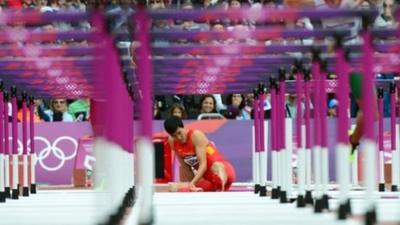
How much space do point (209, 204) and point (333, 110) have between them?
306 inches

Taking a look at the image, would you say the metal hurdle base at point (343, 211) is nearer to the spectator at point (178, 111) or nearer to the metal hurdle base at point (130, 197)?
the metal hurdle base at point (130, 197)

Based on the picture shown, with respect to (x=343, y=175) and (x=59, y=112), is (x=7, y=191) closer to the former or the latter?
(x=343, y=175)

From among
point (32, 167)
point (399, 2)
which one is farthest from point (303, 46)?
point (32, 167)

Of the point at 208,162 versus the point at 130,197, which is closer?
the point at 130,197

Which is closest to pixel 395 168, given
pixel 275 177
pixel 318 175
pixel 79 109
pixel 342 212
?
pixel 275 177

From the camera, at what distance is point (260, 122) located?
31.1ft

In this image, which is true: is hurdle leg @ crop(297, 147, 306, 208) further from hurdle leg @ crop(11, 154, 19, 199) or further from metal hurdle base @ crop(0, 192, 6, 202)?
hurdle leg @ crop(11, 154, 19, 199)

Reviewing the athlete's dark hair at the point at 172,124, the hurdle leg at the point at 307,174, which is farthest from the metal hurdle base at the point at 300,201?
the athlete's dark hair at the point at 172,124

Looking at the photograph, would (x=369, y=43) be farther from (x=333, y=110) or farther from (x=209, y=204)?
(x=333, y=110)

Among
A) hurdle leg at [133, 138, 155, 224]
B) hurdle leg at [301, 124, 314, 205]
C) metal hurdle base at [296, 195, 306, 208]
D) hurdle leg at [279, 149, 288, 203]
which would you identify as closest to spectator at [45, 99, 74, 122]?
hurdle leg at [279, 149, 288, 203]

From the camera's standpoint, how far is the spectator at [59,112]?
50.8ft

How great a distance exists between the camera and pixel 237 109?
51.7ft

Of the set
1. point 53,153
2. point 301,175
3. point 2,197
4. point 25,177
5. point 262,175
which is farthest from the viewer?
point 53,153

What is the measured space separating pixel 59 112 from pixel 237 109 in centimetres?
277
